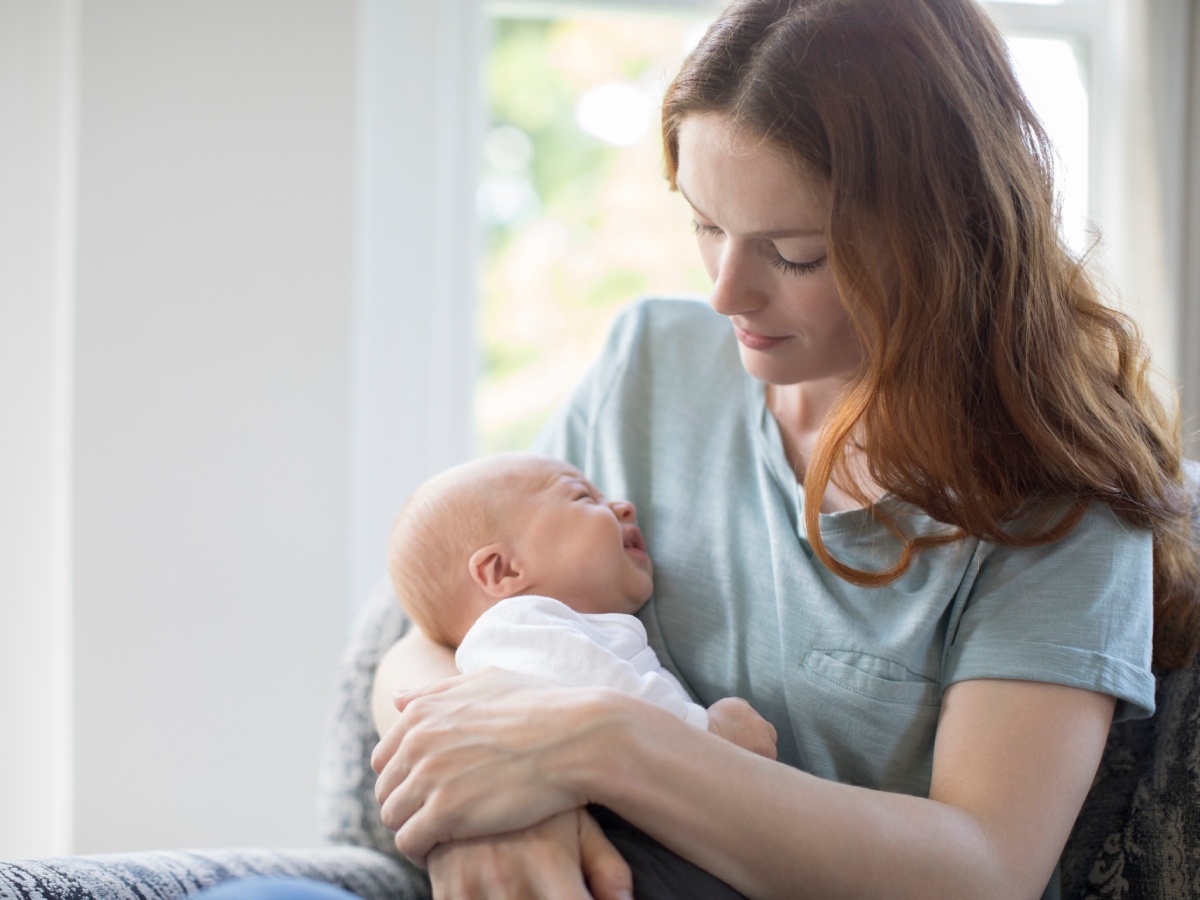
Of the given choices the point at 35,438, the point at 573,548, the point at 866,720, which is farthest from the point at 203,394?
the point at 866,720

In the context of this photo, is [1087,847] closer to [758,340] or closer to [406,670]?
[758,340]

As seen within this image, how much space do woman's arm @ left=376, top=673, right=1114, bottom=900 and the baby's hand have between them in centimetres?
13

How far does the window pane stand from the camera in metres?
2.38

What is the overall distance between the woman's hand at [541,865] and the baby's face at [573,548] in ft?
1.00

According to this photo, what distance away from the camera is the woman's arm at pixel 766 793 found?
0.90 meters

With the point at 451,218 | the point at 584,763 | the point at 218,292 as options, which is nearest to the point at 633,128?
the point at 451,218

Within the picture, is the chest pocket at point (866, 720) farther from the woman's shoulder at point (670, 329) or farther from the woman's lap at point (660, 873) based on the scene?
the woman's shoulder at point (670, 329)

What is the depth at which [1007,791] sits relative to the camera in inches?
37.1

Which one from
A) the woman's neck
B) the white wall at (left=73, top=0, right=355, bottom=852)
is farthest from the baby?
the white wall at (left=73, top=0, right=355, bottom=852)

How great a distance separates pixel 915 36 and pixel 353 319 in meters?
1.38

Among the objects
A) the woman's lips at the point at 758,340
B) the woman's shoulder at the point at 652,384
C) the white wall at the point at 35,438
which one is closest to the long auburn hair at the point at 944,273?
the woman's lips at the point at 758,340

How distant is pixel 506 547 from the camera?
1196mm

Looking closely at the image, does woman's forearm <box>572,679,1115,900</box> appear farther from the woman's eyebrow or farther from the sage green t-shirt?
the woman's eyebrow

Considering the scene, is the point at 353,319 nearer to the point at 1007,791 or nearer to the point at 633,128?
the point at 633,128
